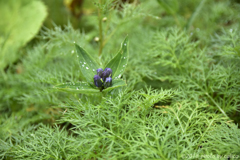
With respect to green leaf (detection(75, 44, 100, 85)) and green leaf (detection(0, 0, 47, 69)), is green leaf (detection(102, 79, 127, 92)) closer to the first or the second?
green leaf (detection(75, 44, 100, 85))

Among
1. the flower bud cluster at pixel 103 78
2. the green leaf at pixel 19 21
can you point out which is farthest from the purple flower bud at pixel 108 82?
the green leaf at pixel 19 21

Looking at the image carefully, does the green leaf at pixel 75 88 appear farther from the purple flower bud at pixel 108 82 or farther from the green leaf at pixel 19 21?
the green leaf at pixel 19 21

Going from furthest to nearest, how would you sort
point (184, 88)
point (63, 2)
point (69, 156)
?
1. point (63, 2)
2. point (184, 88)
3. point (69, 156)

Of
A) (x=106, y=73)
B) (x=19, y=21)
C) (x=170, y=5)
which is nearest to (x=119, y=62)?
(x=106, y=73)

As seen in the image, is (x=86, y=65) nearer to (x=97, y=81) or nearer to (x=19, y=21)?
(x=97, y=81)

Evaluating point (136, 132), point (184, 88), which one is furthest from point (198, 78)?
point (136, 132)

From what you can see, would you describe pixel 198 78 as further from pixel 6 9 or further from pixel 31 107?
pixel 6 9
